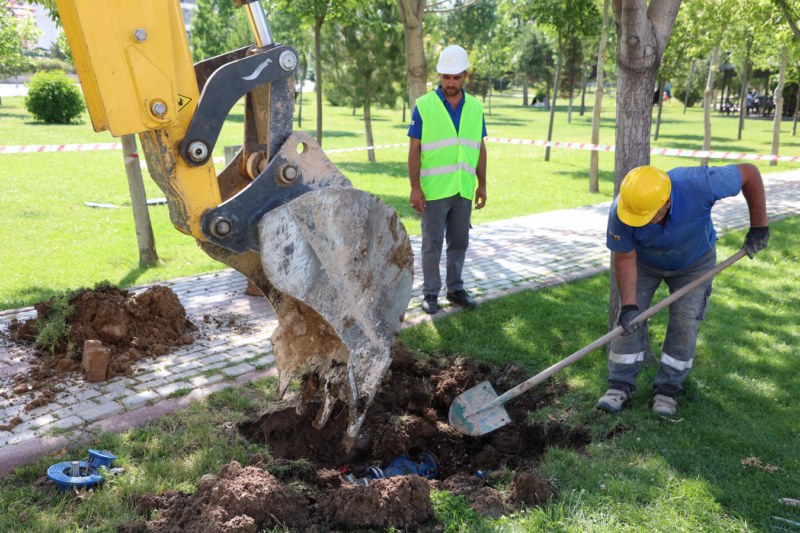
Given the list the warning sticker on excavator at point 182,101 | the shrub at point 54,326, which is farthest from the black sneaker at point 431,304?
the warning sticker on excavator at point 182,101

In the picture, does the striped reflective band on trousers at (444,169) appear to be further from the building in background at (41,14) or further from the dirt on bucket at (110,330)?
the dirt on bucket at (110,330)

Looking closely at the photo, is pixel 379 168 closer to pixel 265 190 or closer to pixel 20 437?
pixel 20 437

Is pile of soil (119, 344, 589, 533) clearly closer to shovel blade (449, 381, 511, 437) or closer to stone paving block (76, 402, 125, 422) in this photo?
shovel blade (449, 381, 511, 437)

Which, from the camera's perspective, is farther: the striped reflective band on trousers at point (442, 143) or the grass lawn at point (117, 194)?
the grass lawn at point (117, 194)

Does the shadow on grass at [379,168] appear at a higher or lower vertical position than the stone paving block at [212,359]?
higher

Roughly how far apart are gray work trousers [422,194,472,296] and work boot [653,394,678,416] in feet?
7.53

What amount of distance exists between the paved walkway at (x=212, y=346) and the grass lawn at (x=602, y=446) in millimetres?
215

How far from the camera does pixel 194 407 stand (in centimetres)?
425

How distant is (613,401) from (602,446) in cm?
57

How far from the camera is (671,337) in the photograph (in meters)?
4.39

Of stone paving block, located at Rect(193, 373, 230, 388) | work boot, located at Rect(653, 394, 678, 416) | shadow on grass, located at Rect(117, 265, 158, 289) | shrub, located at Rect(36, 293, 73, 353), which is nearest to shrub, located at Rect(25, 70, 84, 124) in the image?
shadow on grass, located at Rect(117, 265, 158, 289)

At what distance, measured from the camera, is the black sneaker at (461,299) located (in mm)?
6199

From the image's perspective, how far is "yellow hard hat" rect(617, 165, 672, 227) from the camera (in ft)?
12.3

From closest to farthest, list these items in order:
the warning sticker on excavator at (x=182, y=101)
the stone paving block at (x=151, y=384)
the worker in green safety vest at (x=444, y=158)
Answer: the warning sticker on excavator at (x=182, y=101) < the stone paving block at (x=151, y=384) < the worker in green safety vest at (x=444, y=158)
